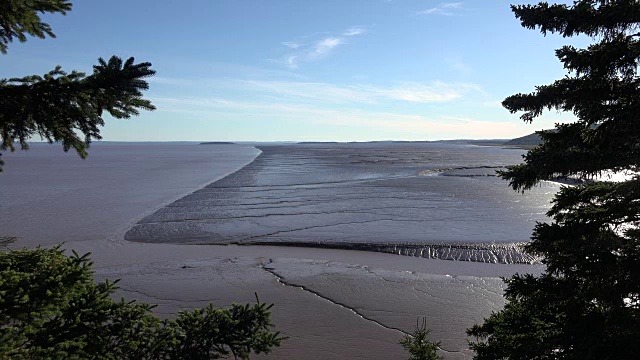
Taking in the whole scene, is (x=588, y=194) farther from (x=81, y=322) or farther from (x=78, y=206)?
(x=78, y=206)

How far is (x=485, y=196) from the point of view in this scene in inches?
1114

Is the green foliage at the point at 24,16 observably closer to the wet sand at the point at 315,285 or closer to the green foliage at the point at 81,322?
the green foliage at the point at 81,322

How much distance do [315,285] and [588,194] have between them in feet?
25.5

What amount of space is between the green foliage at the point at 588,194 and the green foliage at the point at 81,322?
10.7ft

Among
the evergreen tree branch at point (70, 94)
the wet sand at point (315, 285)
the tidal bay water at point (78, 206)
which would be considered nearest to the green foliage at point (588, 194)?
the wet sand at point (315, 285)

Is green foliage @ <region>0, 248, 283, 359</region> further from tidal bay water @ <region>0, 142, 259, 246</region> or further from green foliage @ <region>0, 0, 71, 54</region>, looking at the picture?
tidal bay water @ <region>0, 142, 259, 246</region>

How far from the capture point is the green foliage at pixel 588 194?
447 cm

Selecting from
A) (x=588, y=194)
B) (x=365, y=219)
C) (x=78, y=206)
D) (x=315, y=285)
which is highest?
(x=588, y=194)

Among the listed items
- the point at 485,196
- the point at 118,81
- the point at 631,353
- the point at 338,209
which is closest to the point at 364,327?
the point at 631,353

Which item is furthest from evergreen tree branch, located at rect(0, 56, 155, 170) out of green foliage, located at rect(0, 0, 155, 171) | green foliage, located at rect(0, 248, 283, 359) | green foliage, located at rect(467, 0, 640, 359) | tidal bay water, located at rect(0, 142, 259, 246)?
tidal bay water, located at rect(0, 142, 259, 246)

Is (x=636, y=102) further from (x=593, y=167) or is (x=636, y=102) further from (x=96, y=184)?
(x=96, y=184)

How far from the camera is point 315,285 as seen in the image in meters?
11.5

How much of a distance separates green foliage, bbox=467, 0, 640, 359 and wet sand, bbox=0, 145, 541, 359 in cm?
326

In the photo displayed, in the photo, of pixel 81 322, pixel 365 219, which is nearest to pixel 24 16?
pixel 81 322
